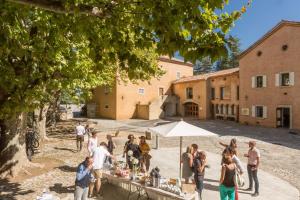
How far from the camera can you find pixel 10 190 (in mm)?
9305

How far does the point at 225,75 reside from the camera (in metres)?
34.7

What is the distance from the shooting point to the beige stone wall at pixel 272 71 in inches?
1016

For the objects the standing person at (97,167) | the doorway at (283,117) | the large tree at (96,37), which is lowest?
the standing person at (97,167)

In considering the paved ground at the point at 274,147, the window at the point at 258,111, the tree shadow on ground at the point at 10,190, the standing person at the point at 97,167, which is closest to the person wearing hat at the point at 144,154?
the standing person at the point at 97,167

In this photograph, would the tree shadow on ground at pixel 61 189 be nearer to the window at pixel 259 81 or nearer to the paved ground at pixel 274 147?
the paved ground at pixel 274 147

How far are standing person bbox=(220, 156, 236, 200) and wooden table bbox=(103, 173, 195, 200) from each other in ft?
2.87

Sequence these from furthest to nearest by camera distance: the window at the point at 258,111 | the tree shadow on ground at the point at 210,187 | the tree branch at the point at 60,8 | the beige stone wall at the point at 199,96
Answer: the beige stone wall at the point at 199,96
the window at the point at 258,111
the tree shadow on ground at the point at 210,187
the tree branch at the point at 60,8

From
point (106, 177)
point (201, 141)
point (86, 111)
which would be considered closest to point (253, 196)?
point (106, 177)

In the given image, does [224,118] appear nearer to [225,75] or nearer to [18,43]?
[225,75]

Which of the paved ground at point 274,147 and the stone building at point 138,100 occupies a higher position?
the stone building at point 138,100

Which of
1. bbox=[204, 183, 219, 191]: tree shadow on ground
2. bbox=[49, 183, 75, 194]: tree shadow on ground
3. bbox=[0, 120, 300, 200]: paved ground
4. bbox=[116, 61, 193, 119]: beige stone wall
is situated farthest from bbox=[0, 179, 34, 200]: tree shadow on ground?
bbox=[116, 61, 193, 119]: beige stone wall

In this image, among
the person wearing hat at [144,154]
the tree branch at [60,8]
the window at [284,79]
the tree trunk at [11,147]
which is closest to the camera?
the tree branch at [60,8]

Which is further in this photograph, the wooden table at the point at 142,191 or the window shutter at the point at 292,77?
the window shutter at the point at 292,77

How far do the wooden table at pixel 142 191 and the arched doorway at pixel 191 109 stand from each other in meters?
31.2
